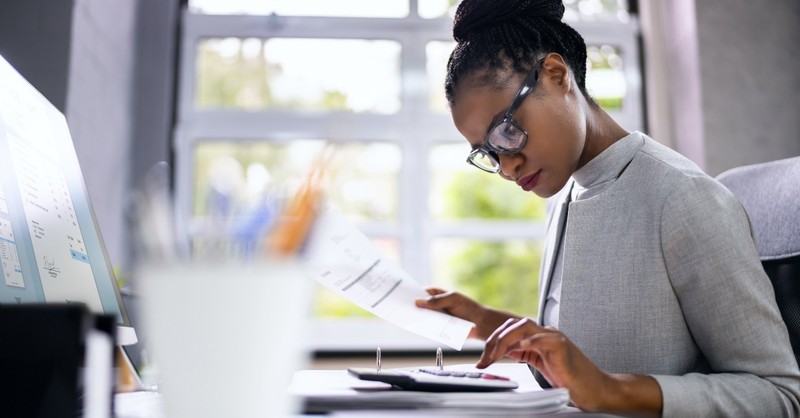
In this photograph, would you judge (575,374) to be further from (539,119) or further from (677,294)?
(539,119)

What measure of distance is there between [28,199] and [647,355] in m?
0.80

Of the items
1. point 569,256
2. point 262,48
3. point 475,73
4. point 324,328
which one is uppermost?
point 262,48

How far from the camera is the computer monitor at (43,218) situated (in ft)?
2.08

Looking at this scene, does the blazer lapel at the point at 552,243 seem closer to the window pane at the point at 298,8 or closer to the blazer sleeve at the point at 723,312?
the blazer sleeve at the point at 723,312

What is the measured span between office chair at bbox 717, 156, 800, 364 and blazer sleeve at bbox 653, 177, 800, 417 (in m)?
0.17

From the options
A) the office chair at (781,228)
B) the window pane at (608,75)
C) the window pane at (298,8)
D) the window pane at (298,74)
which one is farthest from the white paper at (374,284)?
the window pane at (608,75)

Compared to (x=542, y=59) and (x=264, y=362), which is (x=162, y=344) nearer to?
(x=264, y=362)

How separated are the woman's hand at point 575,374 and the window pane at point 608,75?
258 centimetres

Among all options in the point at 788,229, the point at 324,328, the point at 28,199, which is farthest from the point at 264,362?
the point at 324,328

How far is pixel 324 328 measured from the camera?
2.89 m

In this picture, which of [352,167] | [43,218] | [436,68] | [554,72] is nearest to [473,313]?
[554,72]

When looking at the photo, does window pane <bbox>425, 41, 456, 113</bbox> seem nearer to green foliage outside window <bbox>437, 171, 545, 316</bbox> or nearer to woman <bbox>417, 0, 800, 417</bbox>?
green foliage outside window <bbox>437, 171, 545, 316</bbox>

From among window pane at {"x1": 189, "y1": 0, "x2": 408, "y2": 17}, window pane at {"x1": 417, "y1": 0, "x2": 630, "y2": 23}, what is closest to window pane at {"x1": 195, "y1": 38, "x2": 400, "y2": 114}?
window pane at {"x1": 189, "y1": 0, "x2": 408, "y2": 17}

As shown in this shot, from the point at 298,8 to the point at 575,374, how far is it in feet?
8.83
